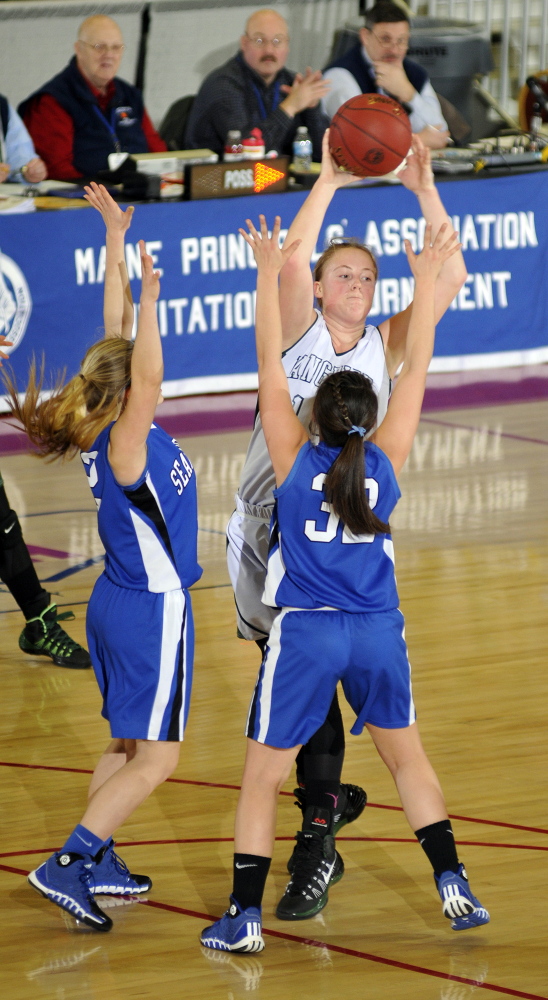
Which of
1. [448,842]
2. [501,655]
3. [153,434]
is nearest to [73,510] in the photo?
[501,655]

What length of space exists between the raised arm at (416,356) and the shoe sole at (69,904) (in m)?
1.29

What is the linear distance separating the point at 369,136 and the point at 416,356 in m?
1.58

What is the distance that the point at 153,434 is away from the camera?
152 inches

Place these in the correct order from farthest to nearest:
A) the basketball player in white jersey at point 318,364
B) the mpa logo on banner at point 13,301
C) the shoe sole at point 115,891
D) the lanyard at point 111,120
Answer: the lanyard at point 111,120 → the mpa logo on banner at point 13,301 → the basketball player in white jersey at point 318,364 → the shoe sole at point 115,891

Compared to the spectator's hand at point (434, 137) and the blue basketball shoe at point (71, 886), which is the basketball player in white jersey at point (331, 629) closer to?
the blue basketball shoe at point (71, 886)

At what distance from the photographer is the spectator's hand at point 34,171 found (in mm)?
9586

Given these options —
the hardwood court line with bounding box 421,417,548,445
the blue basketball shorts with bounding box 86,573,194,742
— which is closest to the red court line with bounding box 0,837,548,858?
the blue basketball shorts with bounding box 86,573,194,742

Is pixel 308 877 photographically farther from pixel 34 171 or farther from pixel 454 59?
pixel 454 59

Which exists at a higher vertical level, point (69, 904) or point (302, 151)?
point (302, 151)

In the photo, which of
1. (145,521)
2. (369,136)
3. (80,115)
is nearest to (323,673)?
(145,521)

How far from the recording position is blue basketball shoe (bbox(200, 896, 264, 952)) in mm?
3457

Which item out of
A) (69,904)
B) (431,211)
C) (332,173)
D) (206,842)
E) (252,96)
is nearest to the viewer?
(69,904)

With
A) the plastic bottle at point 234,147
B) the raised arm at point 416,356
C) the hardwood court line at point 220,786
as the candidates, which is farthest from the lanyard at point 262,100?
the raised arm at point 416,356

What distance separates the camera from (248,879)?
11.4 feet
